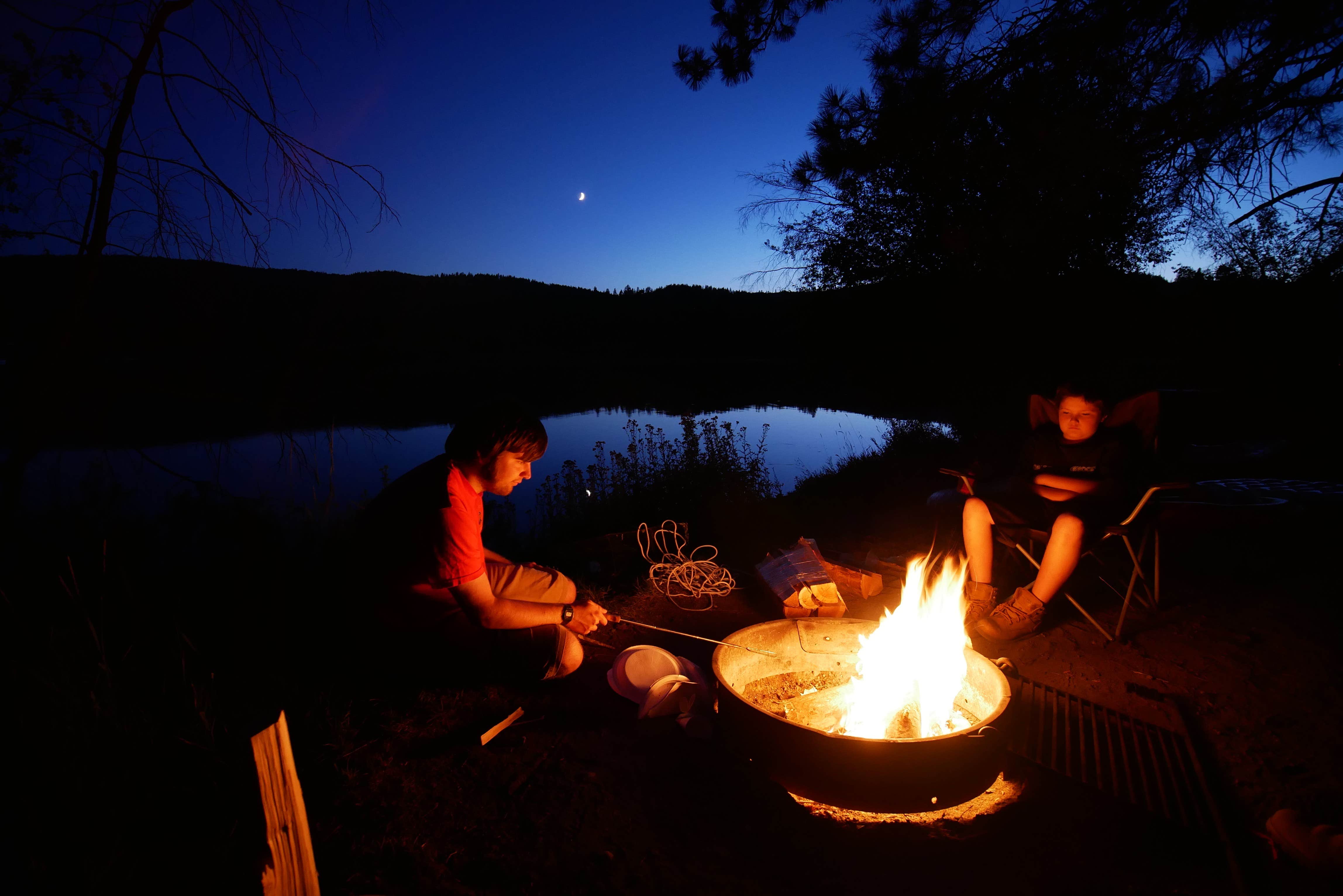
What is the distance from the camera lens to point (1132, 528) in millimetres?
3088

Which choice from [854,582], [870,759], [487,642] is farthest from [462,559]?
[854,582]

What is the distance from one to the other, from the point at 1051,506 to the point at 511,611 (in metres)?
2.87

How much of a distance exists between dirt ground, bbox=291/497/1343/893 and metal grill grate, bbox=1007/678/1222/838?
5 cm

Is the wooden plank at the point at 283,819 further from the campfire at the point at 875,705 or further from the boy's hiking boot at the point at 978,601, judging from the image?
the boy's hiking boot at the point at 978,601

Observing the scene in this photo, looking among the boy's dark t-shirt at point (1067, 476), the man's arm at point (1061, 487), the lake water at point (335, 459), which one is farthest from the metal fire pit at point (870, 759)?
the lake water at point (335, 459)

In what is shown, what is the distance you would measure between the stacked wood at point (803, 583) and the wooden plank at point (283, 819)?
238cm

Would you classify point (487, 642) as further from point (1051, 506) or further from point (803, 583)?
point (1051, 506)

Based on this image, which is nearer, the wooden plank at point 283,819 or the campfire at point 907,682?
the wooden plank at point 283,819

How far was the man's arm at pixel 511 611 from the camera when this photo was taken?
2355 millimetres

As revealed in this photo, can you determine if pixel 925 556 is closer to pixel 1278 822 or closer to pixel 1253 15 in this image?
pixel 1278 822

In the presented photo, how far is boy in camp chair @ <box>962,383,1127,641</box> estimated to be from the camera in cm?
316

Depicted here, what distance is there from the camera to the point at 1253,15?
338cm

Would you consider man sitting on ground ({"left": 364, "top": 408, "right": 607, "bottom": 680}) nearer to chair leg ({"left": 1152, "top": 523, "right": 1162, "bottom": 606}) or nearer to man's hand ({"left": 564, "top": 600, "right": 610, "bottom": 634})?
man's hand ({"left": 564, "top": 600, "right": 610, "bottom": 634})

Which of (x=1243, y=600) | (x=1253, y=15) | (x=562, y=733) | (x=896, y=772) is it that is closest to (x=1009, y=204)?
(x=1253, y=15)
